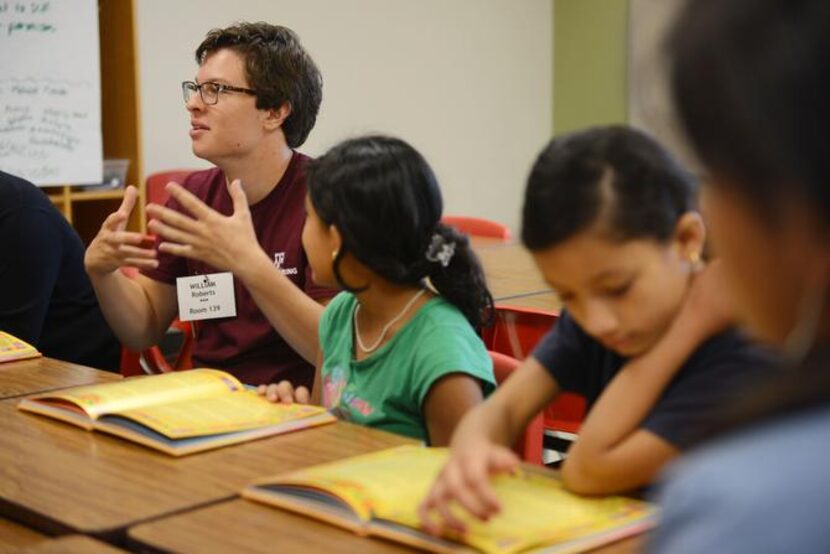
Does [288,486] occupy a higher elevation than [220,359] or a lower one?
higher

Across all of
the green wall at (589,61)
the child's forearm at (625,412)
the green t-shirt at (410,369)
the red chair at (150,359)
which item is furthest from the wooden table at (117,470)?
the green wall at (589,61)

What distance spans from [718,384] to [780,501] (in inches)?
28.7

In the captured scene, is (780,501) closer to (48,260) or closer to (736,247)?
(736,247)

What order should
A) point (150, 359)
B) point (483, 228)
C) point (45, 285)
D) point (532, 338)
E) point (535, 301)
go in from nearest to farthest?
point (45, 285) < point (532, 338) < point (535, 301) < point (150, 359) < point (483, 228)

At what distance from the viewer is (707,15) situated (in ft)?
1.95

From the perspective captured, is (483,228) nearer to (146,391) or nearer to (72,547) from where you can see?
(146,391)

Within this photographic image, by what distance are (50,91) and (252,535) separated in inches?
141

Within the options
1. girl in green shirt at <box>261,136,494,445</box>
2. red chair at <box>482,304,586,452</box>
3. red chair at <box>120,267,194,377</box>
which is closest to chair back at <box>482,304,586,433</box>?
red chair at <box>482,304,586,452</box>

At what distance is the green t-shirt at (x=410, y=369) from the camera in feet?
5.89

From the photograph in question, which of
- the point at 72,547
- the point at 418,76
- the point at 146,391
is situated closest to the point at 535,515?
the point at 72,547

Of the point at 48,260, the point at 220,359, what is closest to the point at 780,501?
the point at 220,359

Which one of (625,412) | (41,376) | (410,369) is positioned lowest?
(41,376)

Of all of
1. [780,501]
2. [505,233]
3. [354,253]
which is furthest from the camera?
[505,233]

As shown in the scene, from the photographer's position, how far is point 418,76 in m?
6.30
